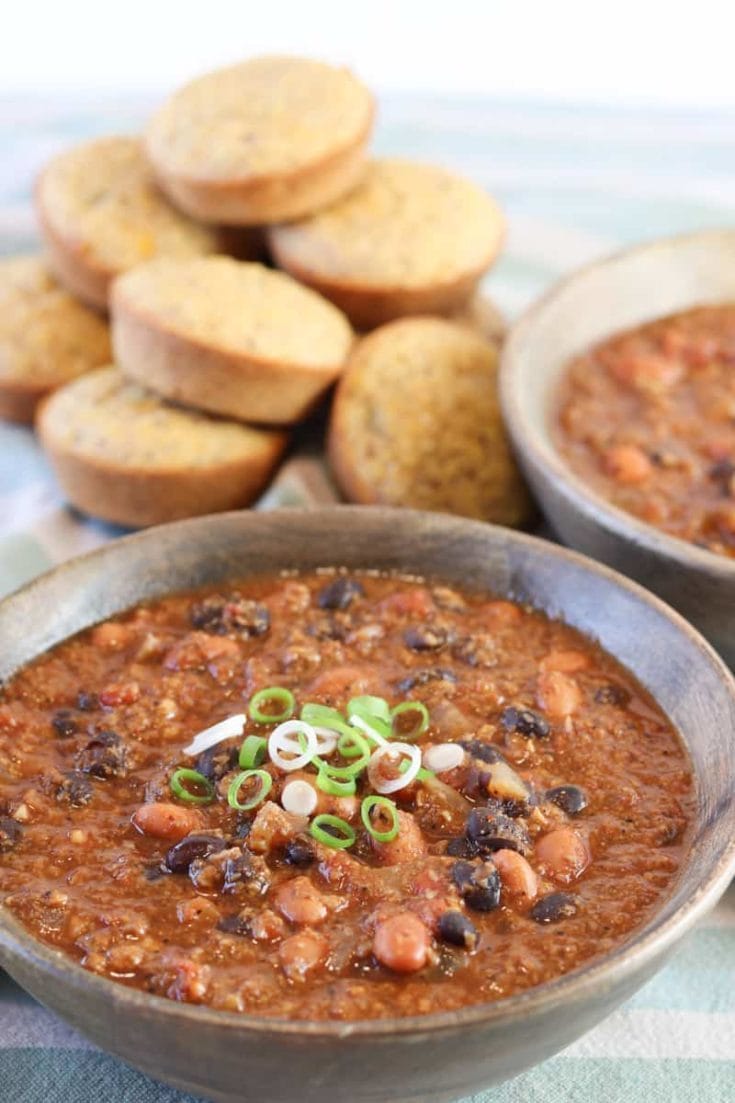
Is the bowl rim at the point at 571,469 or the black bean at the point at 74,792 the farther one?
the bowl rim at the point at 571,469

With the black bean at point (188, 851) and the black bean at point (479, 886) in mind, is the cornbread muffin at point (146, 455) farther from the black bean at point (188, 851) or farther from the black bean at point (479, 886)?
the black bean at point (479, 886)

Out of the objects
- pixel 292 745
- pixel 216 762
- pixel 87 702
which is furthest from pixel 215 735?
pixel 87 702

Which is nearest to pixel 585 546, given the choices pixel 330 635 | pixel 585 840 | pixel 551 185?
pixel 330 635

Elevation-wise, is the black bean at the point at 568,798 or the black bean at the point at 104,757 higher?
the black bean at the point at 104,757

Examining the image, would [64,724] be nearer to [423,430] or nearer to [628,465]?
[423,430]

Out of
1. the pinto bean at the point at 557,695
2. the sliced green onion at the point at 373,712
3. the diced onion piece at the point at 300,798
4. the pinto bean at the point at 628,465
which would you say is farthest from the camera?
the pinto bean at the point at 628,465

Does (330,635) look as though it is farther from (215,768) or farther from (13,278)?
(13,278)

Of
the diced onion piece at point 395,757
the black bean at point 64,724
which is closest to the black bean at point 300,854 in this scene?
the diced onion piece at point 395,757
